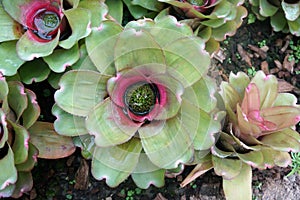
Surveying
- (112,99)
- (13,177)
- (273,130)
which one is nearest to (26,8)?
(112,99)

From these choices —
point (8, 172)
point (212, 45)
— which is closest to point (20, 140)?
point (8, 172)

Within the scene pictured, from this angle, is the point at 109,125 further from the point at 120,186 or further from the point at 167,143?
the point at 120,186

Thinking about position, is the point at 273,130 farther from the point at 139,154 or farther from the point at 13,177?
the point at 13,177

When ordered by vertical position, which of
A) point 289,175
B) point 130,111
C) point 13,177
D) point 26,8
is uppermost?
point 26,8

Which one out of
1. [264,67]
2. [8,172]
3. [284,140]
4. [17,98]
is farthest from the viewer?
[264,67]

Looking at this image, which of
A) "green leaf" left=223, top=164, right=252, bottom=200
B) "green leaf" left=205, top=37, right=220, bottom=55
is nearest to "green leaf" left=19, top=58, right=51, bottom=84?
"green leaf" left=205, top=37, right=220, bottom=55

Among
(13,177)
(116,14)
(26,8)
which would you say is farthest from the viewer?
(116,14)
